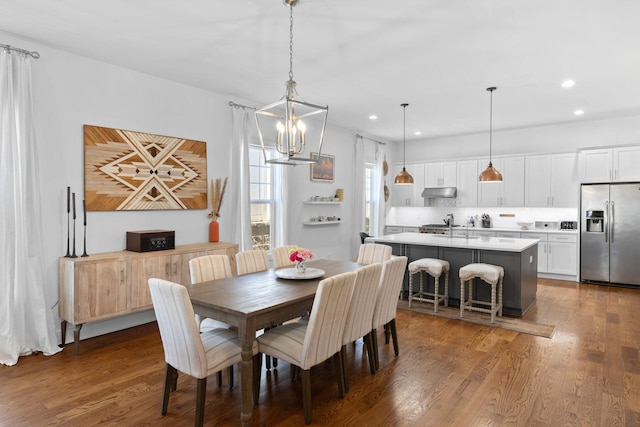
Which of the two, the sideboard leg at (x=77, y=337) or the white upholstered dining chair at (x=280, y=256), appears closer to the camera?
A: the sideboard leg at (x=77, y=337)

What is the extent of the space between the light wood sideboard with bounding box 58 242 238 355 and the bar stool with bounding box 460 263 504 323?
10.8ft

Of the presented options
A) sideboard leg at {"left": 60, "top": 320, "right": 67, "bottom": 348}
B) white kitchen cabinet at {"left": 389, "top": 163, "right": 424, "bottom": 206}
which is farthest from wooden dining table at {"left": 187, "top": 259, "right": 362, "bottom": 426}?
white kitchen cabinet at {"left": 389, "top": 163, "right": 424, "bottom": 206}

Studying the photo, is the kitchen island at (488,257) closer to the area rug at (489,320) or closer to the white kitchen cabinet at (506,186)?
the area rug at (489,320)

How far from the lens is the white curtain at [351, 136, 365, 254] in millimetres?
7625

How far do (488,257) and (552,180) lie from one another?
3.16 metres

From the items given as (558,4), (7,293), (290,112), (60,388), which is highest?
(558,4)

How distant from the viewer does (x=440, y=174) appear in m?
8.25

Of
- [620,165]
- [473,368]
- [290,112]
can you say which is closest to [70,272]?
[290,112]

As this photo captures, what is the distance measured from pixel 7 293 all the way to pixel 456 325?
14.6 ft

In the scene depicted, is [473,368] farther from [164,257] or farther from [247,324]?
[164,257]

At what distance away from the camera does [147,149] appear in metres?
4.39

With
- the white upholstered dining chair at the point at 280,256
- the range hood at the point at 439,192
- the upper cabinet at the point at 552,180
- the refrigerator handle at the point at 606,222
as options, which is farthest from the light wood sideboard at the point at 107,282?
the refrigerator handle at the point at 606,222

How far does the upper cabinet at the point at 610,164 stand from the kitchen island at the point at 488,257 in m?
2.21

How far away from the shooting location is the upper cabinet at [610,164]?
6117mm
